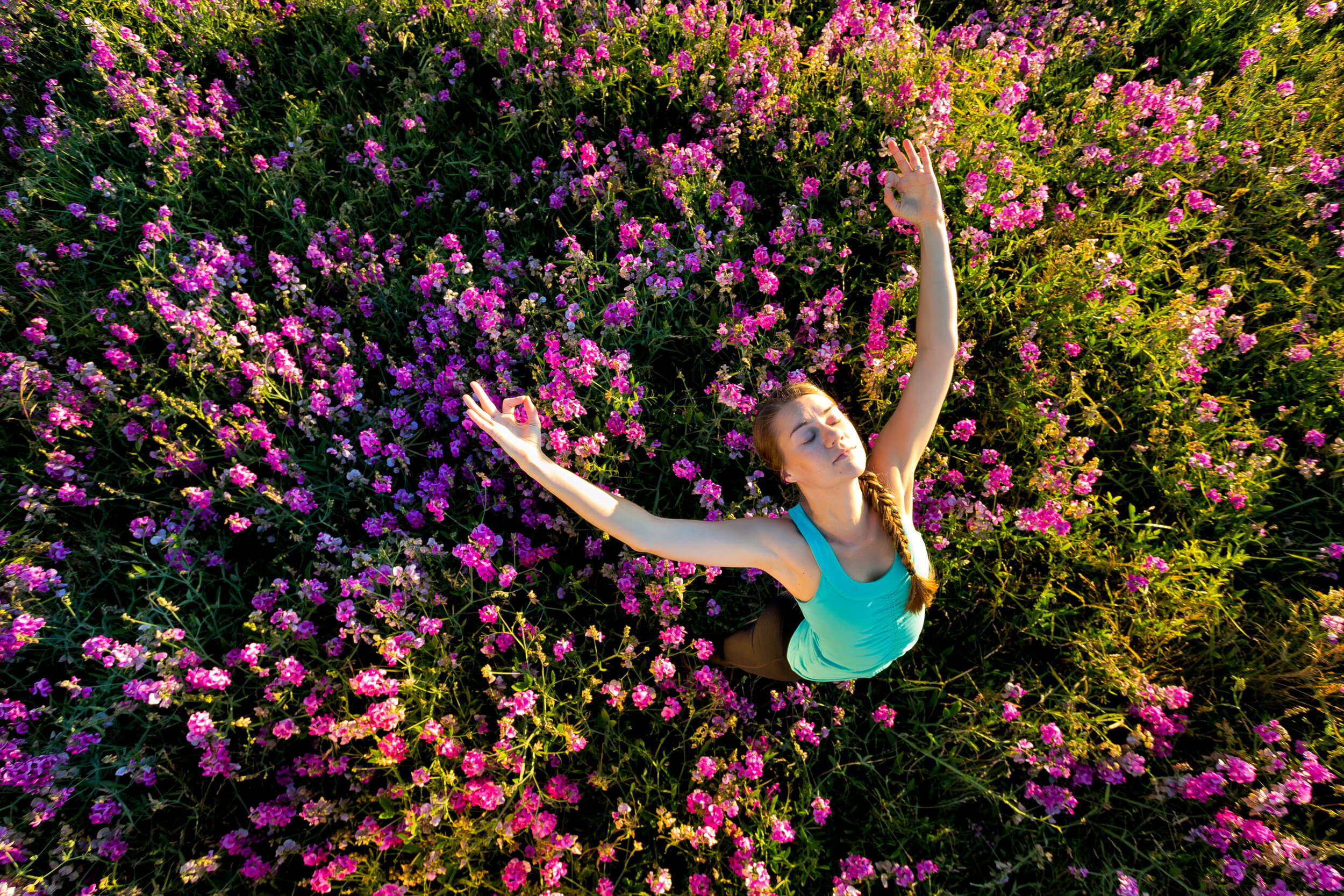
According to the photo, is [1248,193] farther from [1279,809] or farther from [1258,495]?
[1279,809]

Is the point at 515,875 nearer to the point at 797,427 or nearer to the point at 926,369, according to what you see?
the point at 797,427

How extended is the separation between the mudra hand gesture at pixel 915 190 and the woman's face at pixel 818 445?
3.50 feet

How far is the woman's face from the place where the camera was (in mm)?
2158

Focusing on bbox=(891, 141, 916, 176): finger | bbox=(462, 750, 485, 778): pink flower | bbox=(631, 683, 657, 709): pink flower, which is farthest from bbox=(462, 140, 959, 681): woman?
bbox=(462, 750, 485, 778): pink flower

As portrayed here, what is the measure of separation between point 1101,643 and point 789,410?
2346 millimetres

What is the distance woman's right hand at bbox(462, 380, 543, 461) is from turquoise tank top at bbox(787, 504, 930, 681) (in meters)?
1.11

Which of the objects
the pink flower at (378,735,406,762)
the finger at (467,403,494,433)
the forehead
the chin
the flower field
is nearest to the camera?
the chin

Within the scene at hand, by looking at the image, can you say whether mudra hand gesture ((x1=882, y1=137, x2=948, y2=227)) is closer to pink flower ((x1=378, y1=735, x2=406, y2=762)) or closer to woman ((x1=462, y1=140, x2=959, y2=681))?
woman ((x1=462, y1=140, x2=959, y2=681))

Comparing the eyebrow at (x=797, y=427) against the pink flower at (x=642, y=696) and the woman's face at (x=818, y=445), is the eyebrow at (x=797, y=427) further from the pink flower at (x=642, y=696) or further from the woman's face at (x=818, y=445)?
the pink flower at (x=642, y=696)

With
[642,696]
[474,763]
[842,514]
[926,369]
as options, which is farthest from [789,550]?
[474,763]

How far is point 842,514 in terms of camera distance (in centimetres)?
230

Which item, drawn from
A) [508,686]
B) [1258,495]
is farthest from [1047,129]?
[508,686]

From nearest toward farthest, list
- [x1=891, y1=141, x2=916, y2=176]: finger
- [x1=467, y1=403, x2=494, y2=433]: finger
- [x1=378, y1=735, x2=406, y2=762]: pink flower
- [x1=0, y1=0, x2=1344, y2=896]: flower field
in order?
[x1=467, y1=403, x2=494, y2=433]: finger < [x1=378, y1=735, x2=406, y2=762]: pink flower < [x1=891, y1=141, x2=916, y2=176]: finger < [x1=0, y1=0, x2=1344, y2=896]: flower field

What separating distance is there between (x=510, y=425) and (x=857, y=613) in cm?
161
